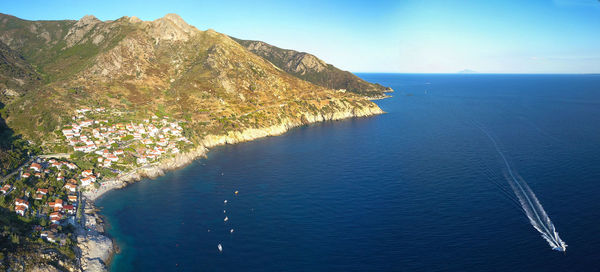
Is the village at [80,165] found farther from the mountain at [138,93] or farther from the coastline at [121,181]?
the mountain at [138,93]

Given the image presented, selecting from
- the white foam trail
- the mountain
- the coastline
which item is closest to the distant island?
the coastline

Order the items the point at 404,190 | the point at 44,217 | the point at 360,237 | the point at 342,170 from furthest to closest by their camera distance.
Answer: the point at 342,170, the point at 404,190, the point at 44,217, the point at 360,237

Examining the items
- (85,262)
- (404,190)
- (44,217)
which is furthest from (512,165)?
(44,217)

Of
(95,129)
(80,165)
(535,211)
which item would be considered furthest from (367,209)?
(95,129)

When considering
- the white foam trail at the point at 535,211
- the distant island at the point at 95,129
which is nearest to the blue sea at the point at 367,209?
the white foam trail at the point at 535,211

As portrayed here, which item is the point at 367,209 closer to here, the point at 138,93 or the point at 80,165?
the point at 80,165

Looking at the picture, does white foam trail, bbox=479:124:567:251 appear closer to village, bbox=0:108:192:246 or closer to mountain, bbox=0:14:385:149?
village, bbox=0:108:192:246

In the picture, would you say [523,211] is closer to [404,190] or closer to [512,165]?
[404,190]
